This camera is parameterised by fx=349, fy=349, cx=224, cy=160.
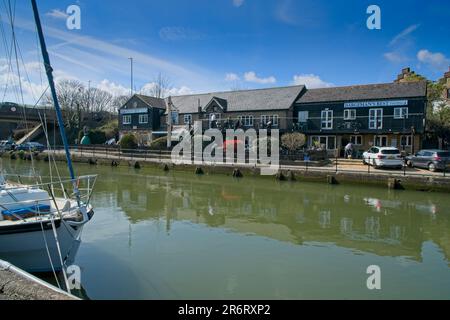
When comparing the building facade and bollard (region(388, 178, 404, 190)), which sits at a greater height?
the building facade

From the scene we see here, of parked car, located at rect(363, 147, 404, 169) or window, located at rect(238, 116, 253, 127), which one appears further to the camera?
window, located at rect(238, 116, 253, 127)

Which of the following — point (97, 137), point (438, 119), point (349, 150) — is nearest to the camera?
point (349, 150)

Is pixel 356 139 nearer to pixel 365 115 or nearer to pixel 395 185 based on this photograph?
pixel 365 115

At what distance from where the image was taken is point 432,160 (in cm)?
2220

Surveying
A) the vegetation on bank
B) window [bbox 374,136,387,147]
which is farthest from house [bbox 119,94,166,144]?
the vegetation on bank

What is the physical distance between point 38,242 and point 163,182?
1641 cm

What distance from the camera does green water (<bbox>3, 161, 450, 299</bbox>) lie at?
24.5ft

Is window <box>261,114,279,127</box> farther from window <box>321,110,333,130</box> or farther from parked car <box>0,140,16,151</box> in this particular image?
parked car <box>0,140,16,151</box>

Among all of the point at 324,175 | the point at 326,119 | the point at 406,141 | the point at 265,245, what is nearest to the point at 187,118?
the point at 326,119

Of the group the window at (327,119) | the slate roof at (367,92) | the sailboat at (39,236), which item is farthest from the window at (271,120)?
the sailboat at (39,236)

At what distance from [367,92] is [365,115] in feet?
7.98

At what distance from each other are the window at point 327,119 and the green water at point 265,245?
15.5 meters

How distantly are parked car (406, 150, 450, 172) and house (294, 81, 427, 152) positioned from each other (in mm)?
6004

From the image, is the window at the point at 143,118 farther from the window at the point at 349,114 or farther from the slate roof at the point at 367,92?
the window at the point at 349,114
